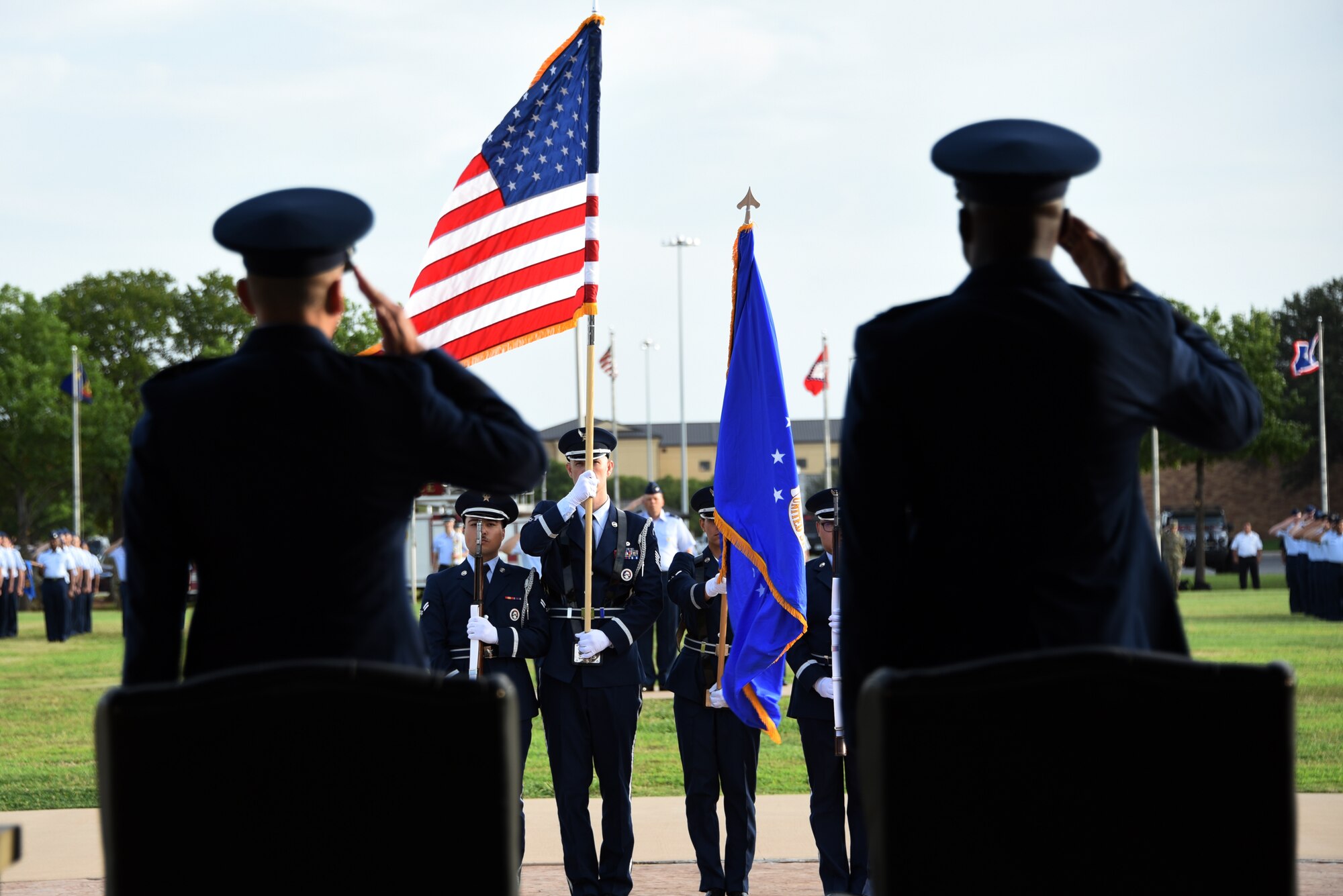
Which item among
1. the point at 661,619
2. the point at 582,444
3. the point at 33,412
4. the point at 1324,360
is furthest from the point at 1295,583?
the point at 33,412

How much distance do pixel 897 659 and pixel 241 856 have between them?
1137mm

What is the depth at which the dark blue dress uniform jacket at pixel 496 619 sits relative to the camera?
7.76m

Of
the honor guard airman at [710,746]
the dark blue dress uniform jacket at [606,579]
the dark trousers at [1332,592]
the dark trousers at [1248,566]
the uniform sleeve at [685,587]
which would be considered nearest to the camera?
the honor guard airman at [710,746]

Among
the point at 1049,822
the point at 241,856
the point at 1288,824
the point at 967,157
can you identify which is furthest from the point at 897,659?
the point at 241,856

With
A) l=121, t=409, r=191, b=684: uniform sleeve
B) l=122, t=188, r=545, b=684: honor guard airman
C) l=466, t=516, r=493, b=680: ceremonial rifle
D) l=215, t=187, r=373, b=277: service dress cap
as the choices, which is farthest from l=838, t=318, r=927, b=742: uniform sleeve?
l=466, t=516, r=493, b=680: ceremonial rifle

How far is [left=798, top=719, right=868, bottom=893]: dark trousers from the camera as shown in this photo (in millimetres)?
6977

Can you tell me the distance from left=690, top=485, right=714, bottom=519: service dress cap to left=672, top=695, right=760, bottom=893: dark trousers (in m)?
2.01

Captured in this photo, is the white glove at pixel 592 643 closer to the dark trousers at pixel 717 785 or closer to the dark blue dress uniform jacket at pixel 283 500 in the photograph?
the dark trousers at pixel 717 785

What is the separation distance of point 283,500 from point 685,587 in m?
5.95

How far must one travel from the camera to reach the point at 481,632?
7.84 metres

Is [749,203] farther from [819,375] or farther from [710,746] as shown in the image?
[819,375]

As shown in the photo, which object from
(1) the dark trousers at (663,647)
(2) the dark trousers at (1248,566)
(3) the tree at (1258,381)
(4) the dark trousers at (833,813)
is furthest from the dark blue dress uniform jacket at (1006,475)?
(3) the tree at (1258,381)

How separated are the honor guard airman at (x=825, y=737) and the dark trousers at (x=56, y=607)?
71.1 ft

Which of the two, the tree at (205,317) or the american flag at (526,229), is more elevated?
the tree at (205,317)
